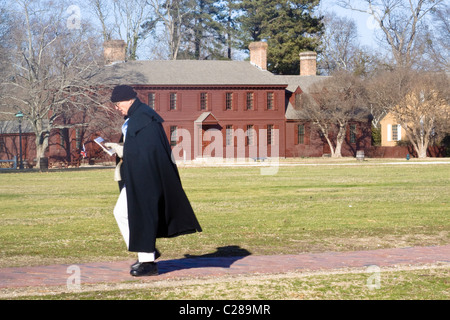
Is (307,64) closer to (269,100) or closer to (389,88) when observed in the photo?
(269,100)

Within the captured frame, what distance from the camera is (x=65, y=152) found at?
192 feet

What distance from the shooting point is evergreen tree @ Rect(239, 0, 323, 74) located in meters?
74.6

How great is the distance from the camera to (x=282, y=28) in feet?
255

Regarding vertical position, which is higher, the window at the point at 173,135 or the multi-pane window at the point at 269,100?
the multi-pane window at the point at 269,100

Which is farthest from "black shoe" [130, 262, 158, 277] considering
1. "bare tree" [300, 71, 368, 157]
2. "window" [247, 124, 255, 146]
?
"window" [247, 124, 255, 146]

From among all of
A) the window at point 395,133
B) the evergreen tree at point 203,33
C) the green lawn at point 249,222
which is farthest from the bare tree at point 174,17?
the green lawn at point 249,222

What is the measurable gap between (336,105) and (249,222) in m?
45.6

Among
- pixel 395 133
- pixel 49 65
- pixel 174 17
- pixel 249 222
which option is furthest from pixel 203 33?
pixel 249 222

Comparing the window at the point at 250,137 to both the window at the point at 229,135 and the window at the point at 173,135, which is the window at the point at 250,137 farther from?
the window at the point at 173,135

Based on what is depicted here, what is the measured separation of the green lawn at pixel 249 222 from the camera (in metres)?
10.1

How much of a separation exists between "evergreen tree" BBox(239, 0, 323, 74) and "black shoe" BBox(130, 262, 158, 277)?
67380 millimetres

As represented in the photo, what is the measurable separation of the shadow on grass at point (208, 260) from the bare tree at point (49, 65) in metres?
35.8
